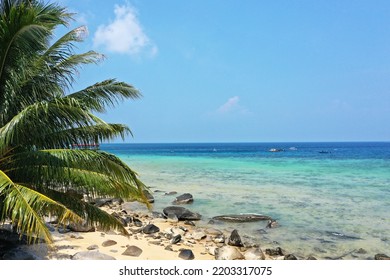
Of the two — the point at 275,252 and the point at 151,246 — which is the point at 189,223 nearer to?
the point at 151,246

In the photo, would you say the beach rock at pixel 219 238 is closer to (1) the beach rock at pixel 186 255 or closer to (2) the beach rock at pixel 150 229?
(1) the beach rock at pixel 186 255

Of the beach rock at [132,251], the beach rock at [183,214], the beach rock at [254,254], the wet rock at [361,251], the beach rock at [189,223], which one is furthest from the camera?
the beach rock at [183,214]

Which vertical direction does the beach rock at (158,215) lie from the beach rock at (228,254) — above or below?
below

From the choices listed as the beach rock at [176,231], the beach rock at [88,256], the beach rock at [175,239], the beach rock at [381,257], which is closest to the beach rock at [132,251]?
the beach rock at [88,256]

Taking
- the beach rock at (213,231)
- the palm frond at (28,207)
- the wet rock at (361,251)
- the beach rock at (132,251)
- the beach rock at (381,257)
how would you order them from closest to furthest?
1. the palm frond at (28,207)
2. the beach rock at (132,251)
3. the beach rock at (381,257)
4. the wet rock at (361,251)
5. the beach rock at (213,231)

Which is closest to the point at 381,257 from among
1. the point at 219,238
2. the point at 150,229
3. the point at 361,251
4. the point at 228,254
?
the point at 361,251

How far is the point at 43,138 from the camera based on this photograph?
590 centimetres

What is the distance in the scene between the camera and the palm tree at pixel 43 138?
488cm

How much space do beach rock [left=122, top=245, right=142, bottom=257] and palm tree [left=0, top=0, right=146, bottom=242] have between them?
2.32 m

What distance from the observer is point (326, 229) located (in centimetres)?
1200

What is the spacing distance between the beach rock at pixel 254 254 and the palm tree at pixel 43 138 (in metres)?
4.02

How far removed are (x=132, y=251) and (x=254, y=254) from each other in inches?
128

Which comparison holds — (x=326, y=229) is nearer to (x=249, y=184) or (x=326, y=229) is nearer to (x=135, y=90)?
(x=135, y=90)
